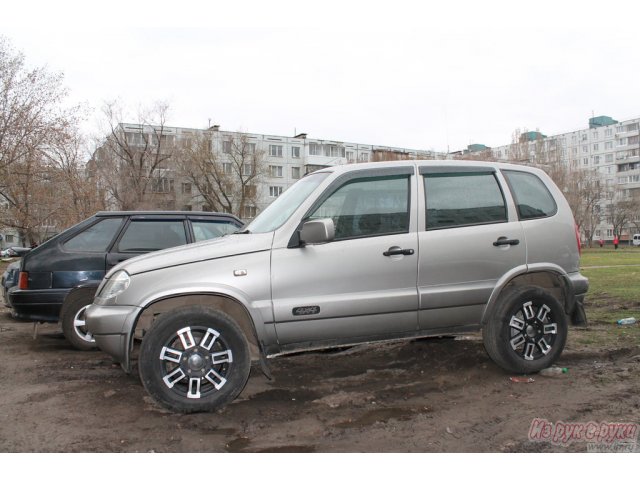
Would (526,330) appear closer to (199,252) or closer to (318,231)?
(318,231)

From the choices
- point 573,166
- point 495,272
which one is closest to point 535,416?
point 495,272

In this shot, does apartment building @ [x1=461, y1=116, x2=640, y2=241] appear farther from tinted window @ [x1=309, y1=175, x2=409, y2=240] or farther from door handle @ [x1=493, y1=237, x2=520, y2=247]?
tinted window @ [x1=309, y1=175, x2=409, y2=240]

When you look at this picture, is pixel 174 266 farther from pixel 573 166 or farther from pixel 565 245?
pixel 573 166

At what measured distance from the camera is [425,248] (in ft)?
15.3

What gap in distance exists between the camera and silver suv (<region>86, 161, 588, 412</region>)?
4.17 m

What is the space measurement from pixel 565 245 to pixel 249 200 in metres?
47.7

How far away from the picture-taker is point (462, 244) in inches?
188

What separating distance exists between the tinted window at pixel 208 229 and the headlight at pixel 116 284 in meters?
2.60

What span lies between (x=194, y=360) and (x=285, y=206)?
1642mm

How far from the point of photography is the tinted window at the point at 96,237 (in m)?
6.63

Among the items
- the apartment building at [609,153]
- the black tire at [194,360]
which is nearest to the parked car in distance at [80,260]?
the black tire at [194,360]

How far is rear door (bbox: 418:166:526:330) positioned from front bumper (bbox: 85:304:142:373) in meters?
2.45

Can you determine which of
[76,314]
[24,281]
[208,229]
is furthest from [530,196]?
[24,281]

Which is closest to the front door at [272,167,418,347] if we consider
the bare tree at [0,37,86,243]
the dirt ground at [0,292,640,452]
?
the dirt ground at [0,292,640,452]
